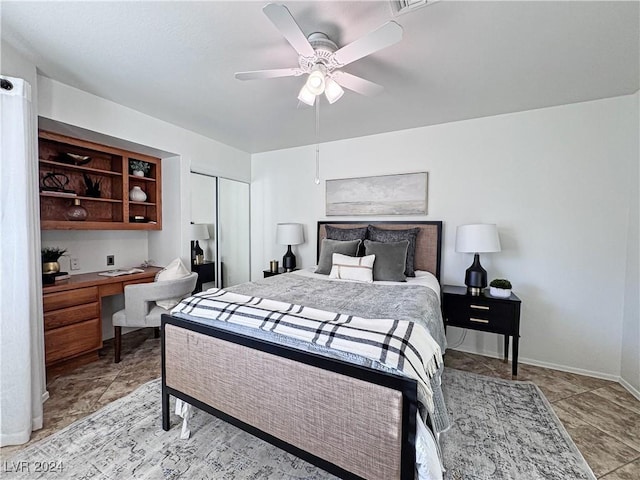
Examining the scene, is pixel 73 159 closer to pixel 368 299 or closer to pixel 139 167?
pixel 139 167

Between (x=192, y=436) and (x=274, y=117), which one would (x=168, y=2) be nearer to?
(x=274, y=117)

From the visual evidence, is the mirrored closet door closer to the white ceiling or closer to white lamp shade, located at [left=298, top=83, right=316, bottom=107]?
the white ceiling

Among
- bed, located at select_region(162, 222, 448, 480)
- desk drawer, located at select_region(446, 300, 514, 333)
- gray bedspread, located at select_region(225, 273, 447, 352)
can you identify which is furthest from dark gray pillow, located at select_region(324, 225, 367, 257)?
bed, located at select_region(162, 222, 448, 480)

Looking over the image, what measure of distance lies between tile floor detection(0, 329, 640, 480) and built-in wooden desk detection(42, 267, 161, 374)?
0.15m

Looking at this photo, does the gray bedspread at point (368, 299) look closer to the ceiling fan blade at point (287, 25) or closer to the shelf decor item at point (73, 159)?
the ceiling fan blade at point (287, 25)

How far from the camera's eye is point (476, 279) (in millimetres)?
2689

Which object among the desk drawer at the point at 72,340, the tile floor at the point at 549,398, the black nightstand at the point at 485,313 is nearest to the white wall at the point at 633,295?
the tile floor at the point at 549,398

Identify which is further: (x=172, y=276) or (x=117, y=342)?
(x=172, y=276)

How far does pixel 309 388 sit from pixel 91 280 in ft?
8.61

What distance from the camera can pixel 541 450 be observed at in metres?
1.66

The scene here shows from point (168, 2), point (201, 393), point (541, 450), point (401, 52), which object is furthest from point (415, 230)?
point (168, 2)

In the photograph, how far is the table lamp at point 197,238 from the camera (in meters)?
3.68

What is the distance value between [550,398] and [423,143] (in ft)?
8.86

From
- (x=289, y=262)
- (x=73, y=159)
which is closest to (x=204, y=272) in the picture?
(x=289, y=262)
